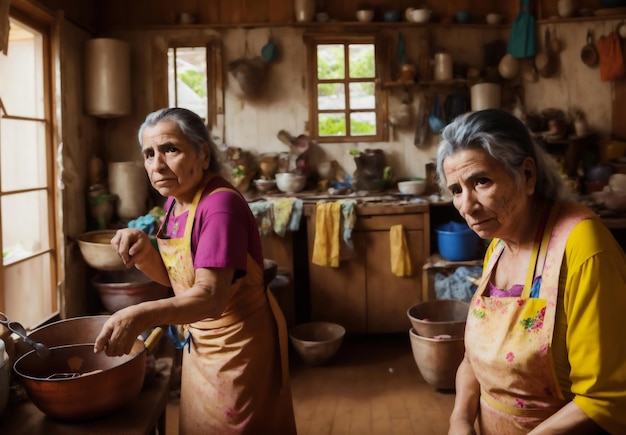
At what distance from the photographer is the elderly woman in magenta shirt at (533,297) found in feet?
3.49

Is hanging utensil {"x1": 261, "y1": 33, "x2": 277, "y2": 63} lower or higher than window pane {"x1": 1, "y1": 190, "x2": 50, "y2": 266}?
higher

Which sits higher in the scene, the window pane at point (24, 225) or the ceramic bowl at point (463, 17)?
the ceramic bowl at point (463, 17)

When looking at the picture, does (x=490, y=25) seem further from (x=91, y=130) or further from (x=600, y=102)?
(x=91, y=130)

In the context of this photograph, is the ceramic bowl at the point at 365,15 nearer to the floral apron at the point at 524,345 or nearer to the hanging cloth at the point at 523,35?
the hanging cloth at the point at 523,35

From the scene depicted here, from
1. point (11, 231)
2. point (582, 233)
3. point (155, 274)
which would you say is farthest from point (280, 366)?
point (11, 231)

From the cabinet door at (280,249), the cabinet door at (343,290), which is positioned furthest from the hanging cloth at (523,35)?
the cabinet door at (280,249)

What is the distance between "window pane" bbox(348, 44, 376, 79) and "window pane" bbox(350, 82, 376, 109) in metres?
0.08

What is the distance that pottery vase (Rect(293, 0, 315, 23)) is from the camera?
468 cm

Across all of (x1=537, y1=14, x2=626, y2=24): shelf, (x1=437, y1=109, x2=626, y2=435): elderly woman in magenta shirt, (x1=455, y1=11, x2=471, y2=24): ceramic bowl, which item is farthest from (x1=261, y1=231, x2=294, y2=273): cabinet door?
(x1=437, y1=109, x2=626, y2=435): elderly woman in magenta shirt

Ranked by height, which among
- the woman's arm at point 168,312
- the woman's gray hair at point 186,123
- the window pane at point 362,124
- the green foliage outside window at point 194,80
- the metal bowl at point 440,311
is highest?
the green foliage outside window at point 194,80

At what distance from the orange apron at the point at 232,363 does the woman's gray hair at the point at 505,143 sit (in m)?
0.72

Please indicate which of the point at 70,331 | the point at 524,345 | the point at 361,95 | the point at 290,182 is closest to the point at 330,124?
the point at 361,95

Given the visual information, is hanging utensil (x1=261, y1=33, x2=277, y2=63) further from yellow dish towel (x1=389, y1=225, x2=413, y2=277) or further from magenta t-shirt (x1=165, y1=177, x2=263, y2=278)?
magenta t-shirt (x1=165, y1=177, x2=263, y2=278)

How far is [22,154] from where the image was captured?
353 centimetres
